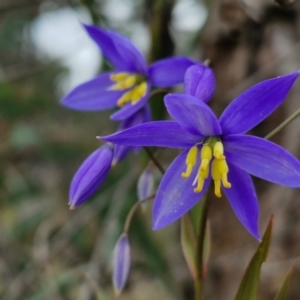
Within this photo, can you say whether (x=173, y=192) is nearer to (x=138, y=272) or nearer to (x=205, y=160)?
(x=205, y=160)

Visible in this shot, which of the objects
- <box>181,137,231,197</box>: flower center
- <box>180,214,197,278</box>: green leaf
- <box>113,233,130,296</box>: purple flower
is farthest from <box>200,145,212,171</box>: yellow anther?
<box>113,233,130,296</box>: purple flower

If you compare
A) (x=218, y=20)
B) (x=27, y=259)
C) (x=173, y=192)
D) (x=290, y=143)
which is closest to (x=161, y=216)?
(x=173, y=192)

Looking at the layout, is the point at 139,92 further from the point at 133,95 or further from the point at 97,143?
the point at 97,143

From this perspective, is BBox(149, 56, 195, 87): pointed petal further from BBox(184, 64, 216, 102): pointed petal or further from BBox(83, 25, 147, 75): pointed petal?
BBox(184, 64, 216, 102): pointed petal

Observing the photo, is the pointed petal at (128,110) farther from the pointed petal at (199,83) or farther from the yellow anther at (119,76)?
the pointed petal at (199,83)

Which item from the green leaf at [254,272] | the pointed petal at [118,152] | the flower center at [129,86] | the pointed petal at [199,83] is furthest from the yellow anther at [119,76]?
the green leaf at [254,272]
